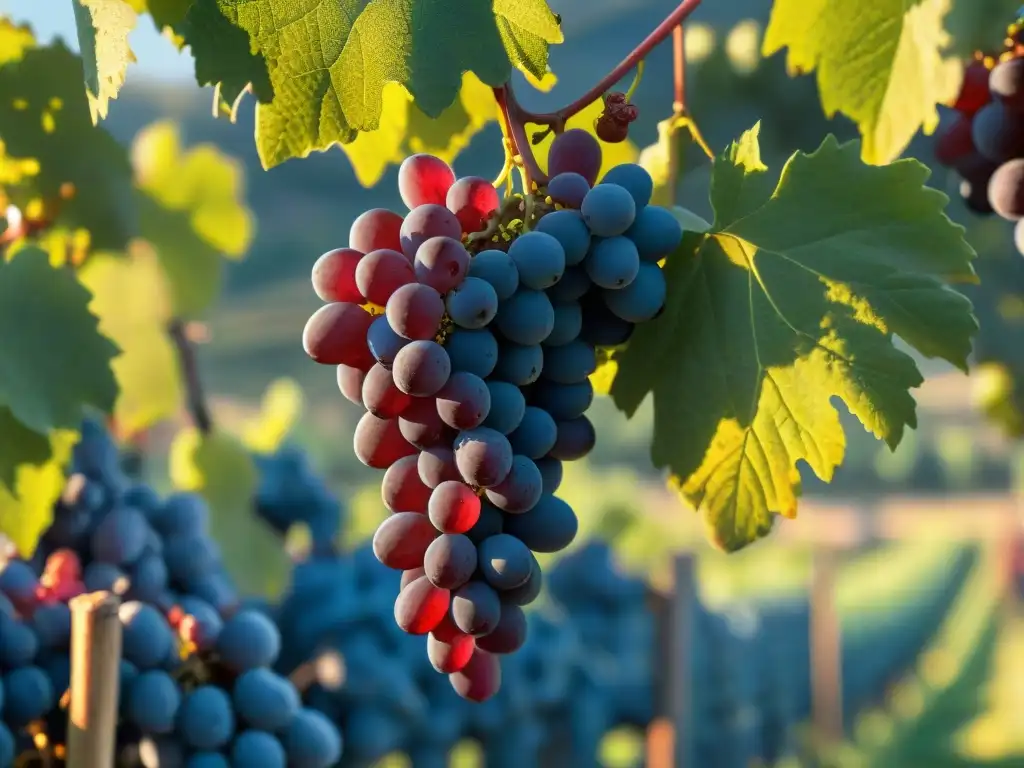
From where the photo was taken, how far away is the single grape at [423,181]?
0.50 m

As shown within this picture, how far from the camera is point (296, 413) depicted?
4.86 ft

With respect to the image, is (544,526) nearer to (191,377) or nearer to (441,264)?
Answer: (441,264)

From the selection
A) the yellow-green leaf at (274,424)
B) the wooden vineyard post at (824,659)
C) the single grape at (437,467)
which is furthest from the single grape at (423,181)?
the wooden vineyard post at (824,659)

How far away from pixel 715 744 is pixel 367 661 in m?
1.10

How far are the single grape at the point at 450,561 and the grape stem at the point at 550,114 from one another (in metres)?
0.16

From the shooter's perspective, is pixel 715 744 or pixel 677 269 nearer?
pixel 677 269

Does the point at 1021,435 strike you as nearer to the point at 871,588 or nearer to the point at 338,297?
the point at 338,297

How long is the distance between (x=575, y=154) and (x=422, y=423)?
144 millimetres

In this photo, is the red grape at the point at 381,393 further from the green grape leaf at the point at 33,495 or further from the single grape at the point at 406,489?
the green grape leaf at the point at 33,495

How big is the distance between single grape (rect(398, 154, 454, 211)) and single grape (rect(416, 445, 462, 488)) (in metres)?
0.11

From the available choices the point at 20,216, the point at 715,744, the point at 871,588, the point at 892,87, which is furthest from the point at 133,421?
the point at 871,588

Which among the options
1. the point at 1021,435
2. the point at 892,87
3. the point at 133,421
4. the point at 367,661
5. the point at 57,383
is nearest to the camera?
the point at 892,87

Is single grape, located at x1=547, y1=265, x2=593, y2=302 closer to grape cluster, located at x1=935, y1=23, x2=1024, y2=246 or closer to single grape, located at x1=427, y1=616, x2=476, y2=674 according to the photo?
single grape, located at x1=427, y1=616, x2=476, y2=674

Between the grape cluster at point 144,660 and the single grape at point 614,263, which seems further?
the grape cluster at point 144,660
